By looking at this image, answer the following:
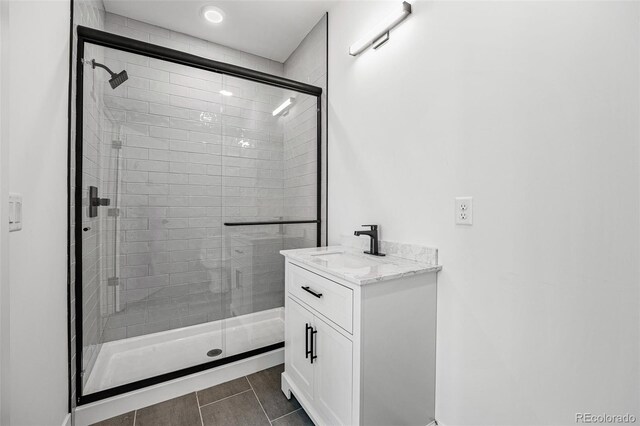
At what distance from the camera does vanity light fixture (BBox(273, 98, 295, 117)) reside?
7.32ft

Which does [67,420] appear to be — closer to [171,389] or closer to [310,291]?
[171,389]

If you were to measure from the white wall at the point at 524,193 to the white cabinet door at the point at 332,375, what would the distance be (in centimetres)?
49

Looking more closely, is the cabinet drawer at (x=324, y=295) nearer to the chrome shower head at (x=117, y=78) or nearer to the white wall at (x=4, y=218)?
the white wall at (x=4, y=218)

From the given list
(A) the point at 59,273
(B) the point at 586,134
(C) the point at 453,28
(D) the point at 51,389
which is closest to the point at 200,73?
(A) the point at 59,273

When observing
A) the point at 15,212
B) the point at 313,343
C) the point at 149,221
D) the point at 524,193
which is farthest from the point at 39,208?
the point at 524,193

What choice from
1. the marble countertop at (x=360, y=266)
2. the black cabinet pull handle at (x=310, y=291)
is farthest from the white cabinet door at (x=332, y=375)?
the marble countertop at (x=360, y=266)

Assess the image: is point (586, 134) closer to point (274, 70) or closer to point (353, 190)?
point (353, 190)

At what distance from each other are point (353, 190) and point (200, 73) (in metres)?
1.32

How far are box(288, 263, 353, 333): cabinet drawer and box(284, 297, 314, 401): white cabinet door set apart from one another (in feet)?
0.28

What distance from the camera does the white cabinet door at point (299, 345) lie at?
4.69 feet

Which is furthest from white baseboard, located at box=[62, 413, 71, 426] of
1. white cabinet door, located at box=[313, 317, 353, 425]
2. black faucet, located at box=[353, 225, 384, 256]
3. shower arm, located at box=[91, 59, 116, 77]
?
shower arm, located at box=[91, 59, 116, 77]

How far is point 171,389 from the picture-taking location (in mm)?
1665

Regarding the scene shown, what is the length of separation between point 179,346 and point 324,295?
4.42 ft

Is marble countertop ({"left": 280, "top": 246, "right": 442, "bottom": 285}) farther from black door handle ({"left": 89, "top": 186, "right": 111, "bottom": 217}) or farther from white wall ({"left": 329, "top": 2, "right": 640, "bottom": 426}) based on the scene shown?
black door handle ({"left": 89, "top": 186, "right": 111, "bottom": 217})
